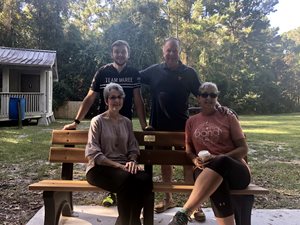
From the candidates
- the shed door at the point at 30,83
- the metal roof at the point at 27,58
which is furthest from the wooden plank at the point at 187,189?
the shed door at the point at 30,83

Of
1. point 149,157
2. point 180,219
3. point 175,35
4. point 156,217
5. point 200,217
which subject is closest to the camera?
point 180,219

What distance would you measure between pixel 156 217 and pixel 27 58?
1605cm

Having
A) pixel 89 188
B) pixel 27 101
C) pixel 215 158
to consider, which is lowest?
pixel 89 188

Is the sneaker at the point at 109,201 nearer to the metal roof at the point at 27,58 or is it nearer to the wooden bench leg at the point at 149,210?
the wooden bench leg at the point at 149,210

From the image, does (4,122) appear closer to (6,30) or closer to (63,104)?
(63,104)

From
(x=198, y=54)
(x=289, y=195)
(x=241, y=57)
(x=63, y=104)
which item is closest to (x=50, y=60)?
(x=63, y=104)

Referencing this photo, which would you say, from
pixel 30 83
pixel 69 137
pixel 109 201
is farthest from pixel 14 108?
pixel 69 137

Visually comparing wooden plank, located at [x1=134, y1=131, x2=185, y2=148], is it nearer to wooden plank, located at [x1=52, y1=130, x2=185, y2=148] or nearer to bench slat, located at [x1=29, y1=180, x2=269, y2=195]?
wooden plank, located at [x1=52, y1=130, x2=185, y2=148]

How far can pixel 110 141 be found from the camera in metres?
3.73

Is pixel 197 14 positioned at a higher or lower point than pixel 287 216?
higher

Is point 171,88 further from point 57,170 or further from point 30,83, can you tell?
point 30,83

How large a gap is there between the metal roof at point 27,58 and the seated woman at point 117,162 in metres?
14.9

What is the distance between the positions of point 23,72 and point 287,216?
1938cm

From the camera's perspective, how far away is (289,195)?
5.54 metres
